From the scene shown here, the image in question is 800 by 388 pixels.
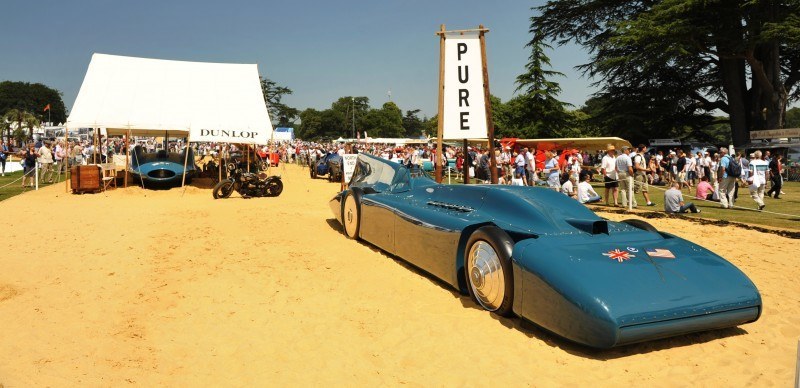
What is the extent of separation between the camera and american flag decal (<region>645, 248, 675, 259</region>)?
182 inches

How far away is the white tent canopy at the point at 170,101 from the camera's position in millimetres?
17766

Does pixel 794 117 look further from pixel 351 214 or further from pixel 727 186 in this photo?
pixel 351 214

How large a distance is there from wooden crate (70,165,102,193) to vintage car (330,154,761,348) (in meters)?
15.0

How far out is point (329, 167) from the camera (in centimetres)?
2559

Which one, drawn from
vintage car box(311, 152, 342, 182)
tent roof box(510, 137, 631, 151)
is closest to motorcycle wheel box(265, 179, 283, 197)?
vintage car box(311, 152, 342, 182)

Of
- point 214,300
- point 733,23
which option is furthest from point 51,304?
point 733,23

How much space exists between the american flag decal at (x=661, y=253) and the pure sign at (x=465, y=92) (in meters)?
4.96

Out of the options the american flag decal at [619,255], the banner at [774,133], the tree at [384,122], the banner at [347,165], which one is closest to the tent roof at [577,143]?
the banner at [774,133]

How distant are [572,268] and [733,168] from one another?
11.9 meters

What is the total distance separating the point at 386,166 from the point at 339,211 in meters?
1.50

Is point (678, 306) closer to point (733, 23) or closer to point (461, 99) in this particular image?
point (461, 99)

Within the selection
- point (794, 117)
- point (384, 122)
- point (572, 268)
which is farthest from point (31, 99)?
point (794, 117)

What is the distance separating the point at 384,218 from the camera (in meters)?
7.68

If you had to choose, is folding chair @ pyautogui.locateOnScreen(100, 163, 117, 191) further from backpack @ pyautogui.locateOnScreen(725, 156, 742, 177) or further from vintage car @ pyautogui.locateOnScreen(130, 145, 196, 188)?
backpack @ pyautogui.locateOnScreen(725, 156, 742, 177)
